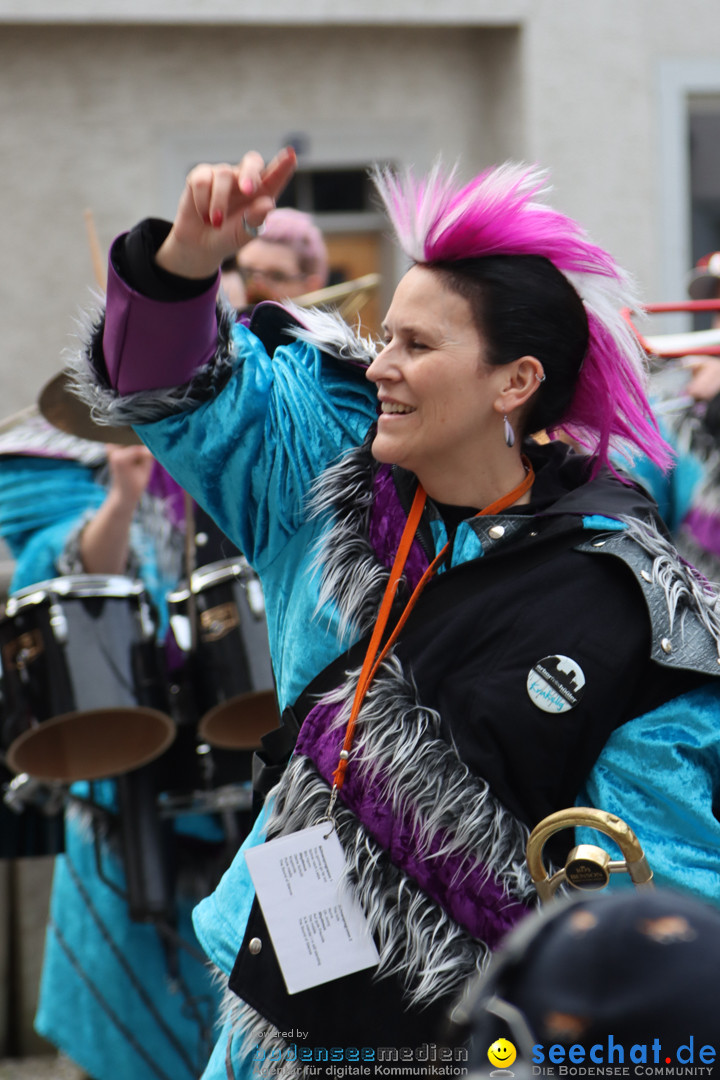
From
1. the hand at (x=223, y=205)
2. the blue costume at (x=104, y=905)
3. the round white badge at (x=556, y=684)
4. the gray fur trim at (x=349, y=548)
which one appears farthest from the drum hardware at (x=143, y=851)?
the hand at (x=223, y=205)

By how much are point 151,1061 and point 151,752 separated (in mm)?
791

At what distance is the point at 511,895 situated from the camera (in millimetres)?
1591

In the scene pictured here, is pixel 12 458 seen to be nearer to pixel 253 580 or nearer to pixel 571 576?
pixel 253 580

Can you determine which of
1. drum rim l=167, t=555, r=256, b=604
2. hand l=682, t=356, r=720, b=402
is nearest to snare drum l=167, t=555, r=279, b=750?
drum rim l=167, t=555, r=256, b=604

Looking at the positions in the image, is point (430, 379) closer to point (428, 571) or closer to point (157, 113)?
point (428, 571)

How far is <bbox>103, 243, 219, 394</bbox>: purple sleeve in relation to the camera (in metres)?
1.58

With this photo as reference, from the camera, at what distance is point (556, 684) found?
5.23 feet

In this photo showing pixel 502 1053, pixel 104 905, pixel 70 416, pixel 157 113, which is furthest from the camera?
pixel 157 113

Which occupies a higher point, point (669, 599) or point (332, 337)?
point (332, 337)

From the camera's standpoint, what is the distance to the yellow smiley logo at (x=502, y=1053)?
2.85ft

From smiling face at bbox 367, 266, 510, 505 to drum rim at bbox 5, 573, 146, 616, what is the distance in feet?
4.46

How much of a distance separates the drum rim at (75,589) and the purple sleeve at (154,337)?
1305 mm

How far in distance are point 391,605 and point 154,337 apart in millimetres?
427

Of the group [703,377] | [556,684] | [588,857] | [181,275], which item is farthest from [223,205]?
[703,377]
